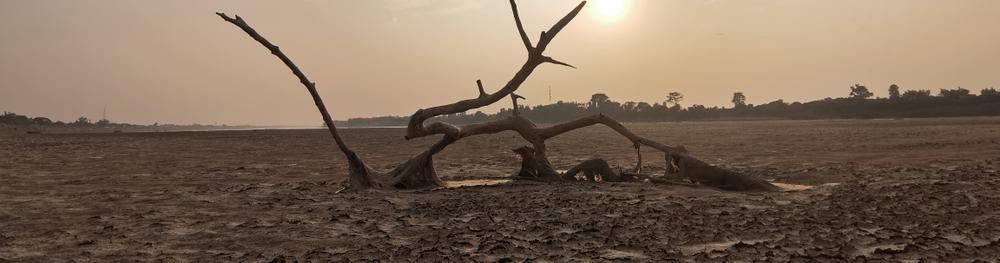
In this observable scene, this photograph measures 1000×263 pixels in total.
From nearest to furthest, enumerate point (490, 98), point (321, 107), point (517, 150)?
point (321, 107) → point (490, 98) → point (517, 150)

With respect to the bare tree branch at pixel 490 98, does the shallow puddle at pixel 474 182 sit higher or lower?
lower

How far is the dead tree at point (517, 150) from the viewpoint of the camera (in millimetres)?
9188

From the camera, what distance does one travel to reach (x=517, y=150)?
10875mm

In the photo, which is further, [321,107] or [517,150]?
[517,150]

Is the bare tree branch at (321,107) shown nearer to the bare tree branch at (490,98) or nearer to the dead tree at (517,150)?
the dead tree at (517,150)

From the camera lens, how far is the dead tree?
919 centimetres

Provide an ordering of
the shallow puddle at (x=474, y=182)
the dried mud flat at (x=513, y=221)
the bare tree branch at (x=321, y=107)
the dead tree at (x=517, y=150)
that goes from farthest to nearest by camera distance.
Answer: the shallow puddle at (x=474, y=182), the dead tree at (x=517, y=150), the bare tree branch at (x=321, y=107), the dried mud flat at (x=513, y=221)

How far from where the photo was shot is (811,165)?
40.8 ft

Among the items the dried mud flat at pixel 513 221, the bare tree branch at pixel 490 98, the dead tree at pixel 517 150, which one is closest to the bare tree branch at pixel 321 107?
the dead tree at pixel 517 150

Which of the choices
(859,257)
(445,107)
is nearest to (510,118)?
(445,107)

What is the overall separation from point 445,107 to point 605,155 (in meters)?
9.29

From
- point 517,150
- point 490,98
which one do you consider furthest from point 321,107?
point 517,150

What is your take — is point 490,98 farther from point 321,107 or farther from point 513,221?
point 513,221

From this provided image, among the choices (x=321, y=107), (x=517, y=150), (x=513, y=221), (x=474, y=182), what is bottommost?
(x=474, y=182)
